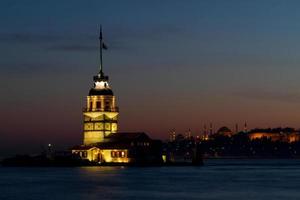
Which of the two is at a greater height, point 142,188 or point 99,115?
point 99,115

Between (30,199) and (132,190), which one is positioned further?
(132,190)

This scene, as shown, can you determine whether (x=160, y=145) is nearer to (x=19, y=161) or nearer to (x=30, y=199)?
(x=19, y=161)

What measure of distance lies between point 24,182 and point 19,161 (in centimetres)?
6781

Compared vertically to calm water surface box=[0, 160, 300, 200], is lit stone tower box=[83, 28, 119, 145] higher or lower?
higher

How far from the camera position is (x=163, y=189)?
97562 millimetres

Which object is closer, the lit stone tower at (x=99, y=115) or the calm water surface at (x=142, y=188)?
the calm water surface at (x=142, y=188)

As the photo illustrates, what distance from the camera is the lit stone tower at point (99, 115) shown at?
6334 inches

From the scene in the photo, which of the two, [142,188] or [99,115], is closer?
[142,188]

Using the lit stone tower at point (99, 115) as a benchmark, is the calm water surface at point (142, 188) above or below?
below

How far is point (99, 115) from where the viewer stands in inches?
6334

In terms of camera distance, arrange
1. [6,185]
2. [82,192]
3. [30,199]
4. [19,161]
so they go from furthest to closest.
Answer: [19,161], [6,185], [82,192], [30,199]

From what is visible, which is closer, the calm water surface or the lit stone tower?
the calm water surface

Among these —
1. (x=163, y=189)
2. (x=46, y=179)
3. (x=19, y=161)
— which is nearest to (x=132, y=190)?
(x=163, y=189)

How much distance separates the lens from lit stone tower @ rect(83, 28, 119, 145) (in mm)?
160875
